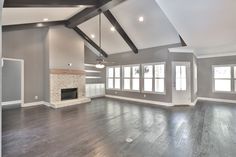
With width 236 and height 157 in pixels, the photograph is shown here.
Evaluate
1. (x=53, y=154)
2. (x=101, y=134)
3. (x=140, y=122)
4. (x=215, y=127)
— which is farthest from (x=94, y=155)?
(x=215, y=127)

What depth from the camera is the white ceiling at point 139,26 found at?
5.52 meters

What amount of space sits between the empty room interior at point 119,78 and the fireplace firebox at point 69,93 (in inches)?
2.9

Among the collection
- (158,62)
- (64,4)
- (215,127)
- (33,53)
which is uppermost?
(64,4)

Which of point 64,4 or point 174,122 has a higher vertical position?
Result: point 64,4

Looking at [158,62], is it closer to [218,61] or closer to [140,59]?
[140,59]

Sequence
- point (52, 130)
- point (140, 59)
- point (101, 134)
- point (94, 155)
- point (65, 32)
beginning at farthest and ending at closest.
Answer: point (140, 59)
point (65, 32)
point (52, 130)
point (101, 134)
point (94, 155)

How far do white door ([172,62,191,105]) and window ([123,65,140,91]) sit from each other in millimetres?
2105

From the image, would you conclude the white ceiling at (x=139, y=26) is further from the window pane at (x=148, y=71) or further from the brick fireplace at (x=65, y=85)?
the brick fireplace at (x=65, y=85)

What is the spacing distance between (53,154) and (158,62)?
6335 mm

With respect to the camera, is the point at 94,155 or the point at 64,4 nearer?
the point at 94,155

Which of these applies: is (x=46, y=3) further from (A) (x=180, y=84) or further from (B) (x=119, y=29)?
(A) (x=180, y=84)

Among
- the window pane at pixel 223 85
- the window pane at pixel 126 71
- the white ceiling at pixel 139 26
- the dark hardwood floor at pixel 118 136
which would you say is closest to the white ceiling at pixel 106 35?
the white ceiling at pixel 139 26

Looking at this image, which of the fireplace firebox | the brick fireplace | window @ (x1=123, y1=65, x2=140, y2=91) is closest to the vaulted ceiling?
window @ (x1=123, y1=65, x2=140, y2=91)

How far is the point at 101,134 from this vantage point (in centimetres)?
365
